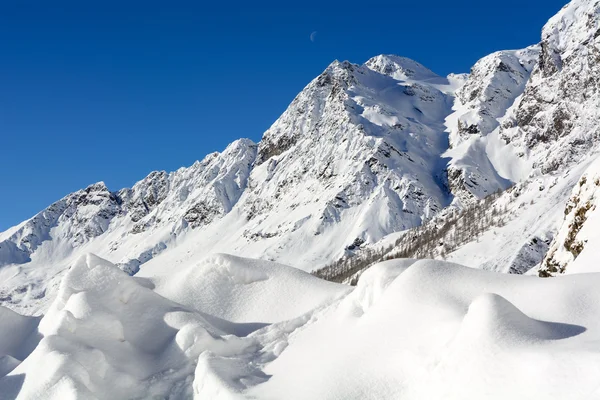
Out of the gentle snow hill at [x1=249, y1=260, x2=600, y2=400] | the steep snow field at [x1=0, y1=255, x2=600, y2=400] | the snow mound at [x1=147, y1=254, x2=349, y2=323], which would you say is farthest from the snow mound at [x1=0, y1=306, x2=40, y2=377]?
the gentle snow hill at [x1=249, y1=260, x2=600, y2=400]

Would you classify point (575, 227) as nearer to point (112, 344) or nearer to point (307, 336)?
point (307, 336)

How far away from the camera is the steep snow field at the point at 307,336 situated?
40.1ft

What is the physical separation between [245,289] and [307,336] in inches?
211

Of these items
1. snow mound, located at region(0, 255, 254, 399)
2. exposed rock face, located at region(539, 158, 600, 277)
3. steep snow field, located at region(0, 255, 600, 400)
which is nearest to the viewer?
steep snow field, located at region(0, 255, 600, 400)

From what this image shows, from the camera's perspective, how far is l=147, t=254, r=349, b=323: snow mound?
22531mm

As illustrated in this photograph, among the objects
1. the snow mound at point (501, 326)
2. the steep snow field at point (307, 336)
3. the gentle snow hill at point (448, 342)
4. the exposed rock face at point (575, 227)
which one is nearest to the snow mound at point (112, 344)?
the steep snow field at point (307, 336)

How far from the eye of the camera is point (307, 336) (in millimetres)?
19156

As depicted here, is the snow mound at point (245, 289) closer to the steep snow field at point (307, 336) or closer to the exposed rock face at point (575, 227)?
the steep snow field at point (307, 336)

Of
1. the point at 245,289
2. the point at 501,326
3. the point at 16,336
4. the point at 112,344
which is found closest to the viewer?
the point at 501,326

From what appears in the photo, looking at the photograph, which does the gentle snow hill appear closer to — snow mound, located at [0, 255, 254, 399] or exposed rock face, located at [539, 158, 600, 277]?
snow mound, located at [0, 255, 254, 399]

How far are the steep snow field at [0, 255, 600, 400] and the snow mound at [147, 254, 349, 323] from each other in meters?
0.06

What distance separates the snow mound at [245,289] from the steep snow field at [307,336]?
60 mm

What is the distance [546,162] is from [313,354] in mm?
194504

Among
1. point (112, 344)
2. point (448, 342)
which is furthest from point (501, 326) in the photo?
point (112, 344)
